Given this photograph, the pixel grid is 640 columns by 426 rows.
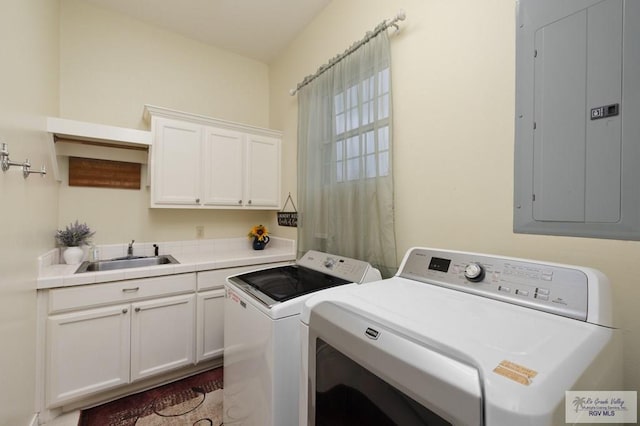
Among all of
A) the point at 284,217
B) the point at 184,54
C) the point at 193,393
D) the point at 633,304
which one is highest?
the point at 184,54

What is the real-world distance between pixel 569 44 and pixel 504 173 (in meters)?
0.48

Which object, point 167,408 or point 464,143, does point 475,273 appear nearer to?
point 464,143

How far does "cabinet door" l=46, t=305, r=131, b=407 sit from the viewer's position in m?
1.61

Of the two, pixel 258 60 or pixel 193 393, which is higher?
pixel 258 60

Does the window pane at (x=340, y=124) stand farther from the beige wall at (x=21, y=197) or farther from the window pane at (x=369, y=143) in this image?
the beige wall at (x=21, y=197)

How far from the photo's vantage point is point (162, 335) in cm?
193

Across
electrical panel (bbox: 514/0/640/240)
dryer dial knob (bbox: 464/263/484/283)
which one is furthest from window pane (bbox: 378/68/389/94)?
dryer dial knob (bbox: 464/263/484/283)

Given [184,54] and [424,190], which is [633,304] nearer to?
[424,190]

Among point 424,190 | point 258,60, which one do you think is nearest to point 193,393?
point 424,190

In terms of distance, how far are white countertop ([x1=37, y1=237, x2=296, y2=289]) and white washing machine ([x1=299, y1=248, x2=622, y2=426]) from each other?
4.63ft

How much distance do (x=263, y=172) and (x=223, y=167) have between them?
39cm

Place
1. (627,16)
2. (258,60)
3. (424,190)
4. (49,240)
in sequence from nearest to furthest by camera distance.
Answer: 1. (627,16)
2. (424,190)
3. (49,240)
4. (258,60)

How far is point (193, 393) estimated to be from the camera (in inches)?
76.6

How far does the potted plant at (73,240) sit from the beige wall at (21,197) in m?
0.22
